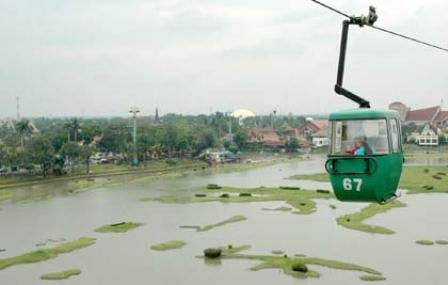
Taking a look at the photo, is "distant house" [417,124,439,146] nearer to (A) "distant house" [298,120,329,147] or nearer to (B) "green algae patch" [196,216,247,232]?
(A) "distant house" [298,120,329,147]

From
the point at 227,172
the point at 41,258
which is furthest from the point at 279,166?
the point at 41,258

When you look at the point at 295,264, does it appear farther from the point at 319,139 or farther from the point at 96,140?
the point at 319,139

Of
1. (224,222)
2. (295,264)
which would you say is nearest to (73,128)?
(224,222)

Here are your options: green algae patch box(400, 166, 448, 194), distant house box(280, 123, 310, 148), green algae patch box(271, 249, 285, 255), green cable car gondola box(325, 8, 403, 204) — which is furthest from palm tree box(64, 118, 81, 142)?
green cable car gondola box(325, 8, 403, 204)

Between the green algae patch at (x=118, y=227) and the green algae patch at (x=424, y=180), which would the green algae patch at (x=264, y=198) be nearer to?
the green algae patch at (x=424, y=180)

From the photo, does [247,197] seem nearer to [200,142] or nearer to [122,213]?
[122,213]
